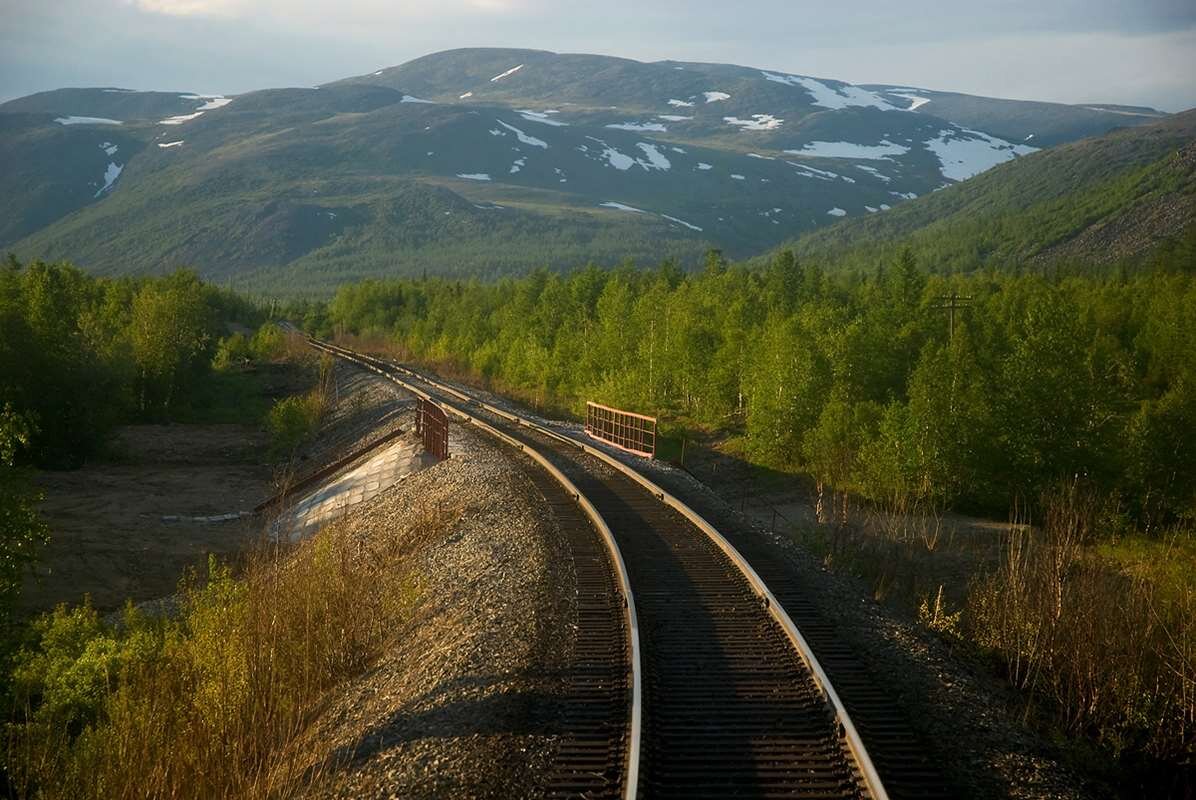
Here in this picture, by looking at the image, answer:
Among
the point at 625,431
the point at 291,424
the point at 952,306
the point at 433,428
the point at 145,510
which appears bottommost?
the point at 145,510

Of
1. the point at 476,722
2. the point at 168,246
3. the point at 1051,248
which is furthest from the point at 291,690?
the point at 168,246

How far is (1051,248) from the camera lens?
115m

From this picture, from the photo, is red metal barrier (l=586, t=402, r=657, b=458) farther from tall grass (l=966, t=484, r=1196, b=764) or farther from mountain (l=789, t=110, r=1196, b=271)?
mountain (l=789, t=110, r=1196, b=271)

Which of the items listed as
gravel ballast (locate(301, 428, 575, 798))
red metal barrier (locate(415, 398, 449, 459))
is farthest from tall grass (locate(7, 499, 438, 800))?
red metal barrier (locate(415, 398, 449, 459))

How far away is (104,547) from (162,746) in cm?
1867

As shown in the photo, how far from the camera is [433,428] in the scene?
2744cm

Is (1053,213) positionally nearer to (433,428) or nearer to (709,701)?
(433,428)

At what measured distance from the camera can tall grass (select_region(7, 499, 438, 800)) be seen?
8.18 m

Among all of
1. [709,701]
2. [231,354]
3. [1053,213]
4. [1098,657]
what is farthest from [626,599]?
[1053,213]

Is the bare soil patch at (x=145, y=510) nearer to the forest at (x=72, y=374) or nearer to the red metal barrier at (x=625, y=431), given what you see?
the forest at (x=72, y=374)

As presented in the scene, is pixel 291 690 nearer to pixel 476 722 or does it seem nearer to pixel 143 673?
pixel 143 673

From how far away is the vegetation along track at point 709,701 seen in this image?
7242 mm

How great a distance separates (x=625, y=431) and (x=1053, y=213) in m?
116

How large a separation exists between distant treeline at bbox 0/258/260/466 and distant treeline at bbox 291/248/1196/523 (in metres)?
17.8
